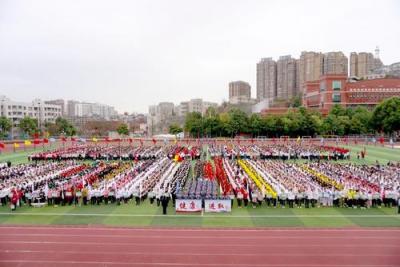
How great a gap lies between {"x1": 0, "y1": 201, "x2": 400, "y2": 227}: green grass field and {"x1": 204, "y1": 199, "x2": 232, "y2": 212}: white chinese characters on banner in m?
0.44

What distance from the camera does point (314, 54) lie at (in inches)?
4692

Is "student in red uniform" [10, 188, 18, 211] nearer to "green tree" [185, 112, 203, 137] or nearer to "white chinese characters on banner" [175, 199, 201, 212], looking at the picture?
"white chinese characters on banner" [175, 199, 201, 212]

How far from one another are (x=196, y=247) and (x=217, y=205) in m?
4.84

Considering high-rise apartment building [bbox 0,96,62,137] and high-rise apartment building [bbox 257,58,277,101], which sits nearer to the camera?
high-rise apartment building [bbox 0,96,62,137]

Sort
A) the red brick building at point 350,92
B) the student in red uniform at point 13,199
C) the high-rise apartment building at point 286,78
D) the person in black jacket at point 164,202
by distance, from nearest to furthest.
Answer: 1. the person in black jacket at point 164,202
2. the student in red uniform at point 13,199
3. the red brick building at point 350,92
4. the high-rise apartment building at point 286,78

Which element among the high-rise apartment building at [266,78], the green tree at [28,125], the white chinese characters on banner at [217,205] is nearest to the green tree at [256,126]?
the green tree at [28,125]

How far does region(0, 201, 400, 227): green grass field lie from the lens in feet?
50.7

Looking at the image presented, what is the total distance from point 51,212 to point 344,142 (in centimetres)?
5072

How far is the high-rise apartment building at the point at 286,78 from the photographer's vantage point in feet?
438

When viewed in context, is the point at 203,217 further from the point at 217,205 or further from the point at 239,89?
the point at 239,89

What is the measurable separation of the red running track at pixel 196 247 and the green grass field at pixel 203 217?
2.71 feet

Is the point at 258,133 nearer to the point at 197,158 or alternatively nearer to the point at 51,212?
the point at 197,158

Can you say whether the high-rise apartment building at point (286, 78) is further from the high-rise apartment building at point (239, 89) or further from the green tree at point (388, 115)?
the green tree at point (388, 115)

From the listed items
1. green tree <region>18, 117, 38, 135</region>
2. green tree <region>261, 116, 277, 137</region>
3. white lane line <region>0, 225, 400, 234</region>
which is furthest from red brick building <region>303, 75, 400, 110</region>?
white lane line <region>0, 225, 400, 234</region>
